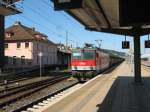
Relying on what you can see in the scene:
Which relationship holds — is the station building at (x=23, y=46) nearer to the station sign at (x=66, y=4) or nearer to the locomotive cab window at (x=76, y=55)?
the locomotive cab window at (x=76, y=55)

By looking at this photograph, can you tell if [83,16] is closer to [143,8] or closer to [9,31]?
[143,8]

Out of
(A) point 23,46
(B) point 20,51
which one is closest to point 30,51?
(A) point 23,46

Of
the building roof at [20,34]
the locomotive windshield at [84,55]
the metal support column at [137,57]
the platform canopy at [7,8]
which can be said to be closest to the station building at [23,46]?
the building roof at [20,34]

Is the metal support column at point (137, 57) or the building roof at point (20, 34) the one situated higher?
the building roof at point (20, 34)

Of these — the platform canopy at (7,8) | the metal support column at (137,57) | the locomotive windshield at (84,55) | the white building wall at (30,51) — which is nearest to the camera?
the metal support column at (137,57)

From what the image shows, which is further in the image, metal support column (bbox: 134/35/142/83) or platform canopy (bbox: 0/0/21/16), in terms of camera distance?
platform canopy (bbox: 0/0/21/16)

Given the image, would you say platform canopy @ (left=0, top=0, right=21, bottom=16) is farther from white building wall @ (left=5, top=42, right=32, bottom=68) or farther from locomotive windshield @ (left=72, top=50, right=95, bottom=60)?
locomotive windshield @ (left=72, top=50, right=95, bottom=60)

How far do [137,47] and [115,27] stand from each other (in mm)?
2520

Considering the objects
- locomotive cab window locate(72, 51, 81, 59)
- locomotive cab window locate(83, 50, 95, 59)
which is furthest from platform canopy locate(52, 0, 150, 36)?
locomotive cab window locate(72, 51, 81, 59)

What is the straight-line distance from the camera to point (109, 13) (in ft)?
64.4

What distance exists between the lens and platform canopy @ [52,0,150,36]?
10.7 metres

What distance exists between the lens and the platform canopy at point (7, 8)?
49.1m

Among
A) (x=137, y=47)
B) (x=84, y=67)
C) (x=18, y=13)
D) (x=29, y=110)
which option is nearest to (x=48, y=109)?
(x=29, y=110)

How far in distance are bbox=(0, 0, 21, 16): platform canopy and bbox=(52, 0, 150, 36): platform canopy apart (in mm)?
24090
